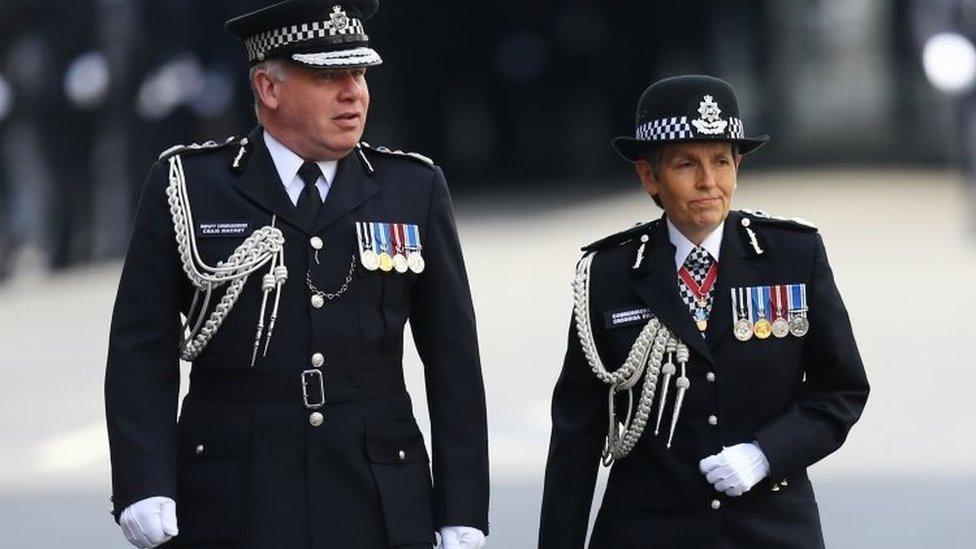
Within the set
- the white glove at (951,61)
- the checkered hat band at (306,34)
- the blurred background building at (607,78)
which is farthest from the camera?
the blurred background building at (607,78)

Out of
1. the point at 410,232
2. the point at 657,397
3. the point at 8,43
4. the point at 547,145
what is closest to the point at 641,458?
the point at 657,397

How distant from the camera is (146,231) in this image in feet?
18.3

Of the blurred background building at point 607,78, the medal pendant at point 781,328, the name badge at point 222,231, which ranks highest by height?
the blurred background building at point 607,78

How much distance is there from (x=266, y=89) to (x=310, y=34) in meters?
0.16

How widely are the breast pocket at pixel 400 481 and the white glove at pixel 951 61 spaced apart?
14197mm

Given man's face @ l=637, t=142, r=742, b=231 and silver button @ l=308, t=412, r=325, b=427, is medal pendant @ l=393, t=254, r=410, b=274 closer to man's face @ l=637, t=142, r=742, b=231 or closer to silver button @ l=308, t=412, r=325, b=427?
silver button @ l=308, t=412, r=325, b=427

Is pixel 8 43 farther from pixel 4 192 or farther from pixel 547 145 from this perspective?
pixel 547 145

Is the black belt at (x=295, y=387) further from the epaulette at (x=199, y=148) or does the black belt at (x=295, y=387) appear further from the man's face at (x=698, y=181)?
the man's face at (x=698, y=181)

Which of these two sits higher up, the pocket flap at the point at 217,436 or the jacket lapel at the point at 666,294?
the jacket lapel at the point at 666,294

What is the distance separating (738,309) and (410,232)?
0.70 metres

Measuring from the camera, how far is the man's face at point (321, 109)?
5.51m

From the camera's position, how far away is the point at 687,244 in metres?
5.61

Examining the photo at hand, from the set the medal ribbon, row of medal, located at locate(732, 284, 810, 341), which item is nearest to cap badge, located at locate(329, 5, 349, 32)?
the medal ribbon

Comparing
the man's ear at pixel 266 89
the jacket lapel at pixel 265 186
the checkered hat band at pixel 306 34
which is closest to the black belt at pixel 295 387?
the jacket lapel at pixel 265 186
